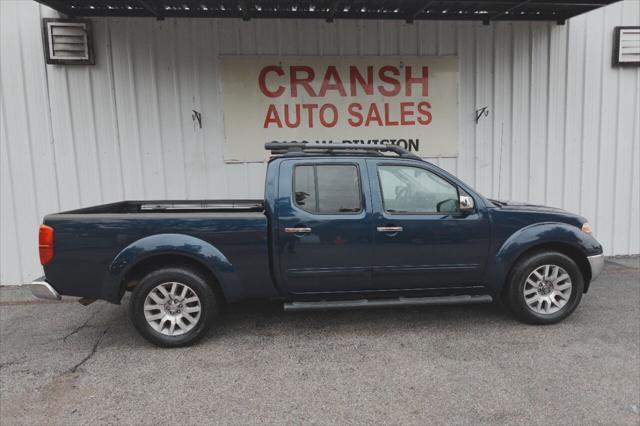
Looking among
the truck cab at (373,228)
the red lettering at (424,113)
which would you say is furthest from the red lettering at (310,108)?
the truck cab at (373,228)

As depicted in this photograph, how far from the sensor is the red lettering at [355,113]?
6.77 meters

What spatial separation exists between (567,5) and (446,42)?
68.5 inches

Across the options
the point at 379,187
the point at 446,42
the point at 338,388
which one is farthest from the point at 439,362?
the point at 446,42

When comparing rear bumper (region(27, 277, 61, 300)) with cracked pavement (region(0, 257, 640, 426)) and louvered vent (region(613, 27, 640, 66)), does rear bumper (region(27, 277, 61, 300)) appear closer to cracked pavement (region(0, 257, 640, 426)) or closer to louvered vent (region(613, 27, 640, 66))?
cracked pavement (region(0, 257, 640, 426))

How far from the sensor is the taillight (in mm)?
3750

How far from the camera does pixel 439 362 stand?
3648 millimetres

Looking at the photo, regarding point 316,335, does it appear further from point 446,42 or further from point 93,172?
point 446,42

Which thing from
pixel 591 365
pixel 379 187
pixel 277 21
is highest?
pixel 277 21

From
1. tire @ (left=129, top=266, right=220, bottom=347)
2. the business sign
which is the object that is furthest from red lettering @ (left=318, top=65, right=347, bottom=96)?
tire @ (left=129, top=266, right=220, bottom=347)

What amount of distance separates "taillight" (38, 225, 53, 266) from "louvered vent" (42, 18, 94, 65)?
353 centimetres

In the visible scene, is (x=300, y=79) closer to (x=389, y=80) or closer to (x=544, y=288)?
(x=389, y=80)

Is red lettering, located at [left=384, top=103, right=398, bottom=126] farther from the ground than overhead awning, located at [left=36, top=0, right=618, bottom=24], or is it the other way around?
overhead awning, located at [left=36, top=0, right=618, bottom=24]

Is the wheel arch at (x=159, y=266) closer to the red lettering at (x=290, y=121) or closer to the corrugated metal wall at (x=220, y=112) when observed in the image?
the corrugated metal wall at (x=220, y=112)

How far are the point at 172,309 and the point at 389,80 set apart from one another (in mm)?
4831
